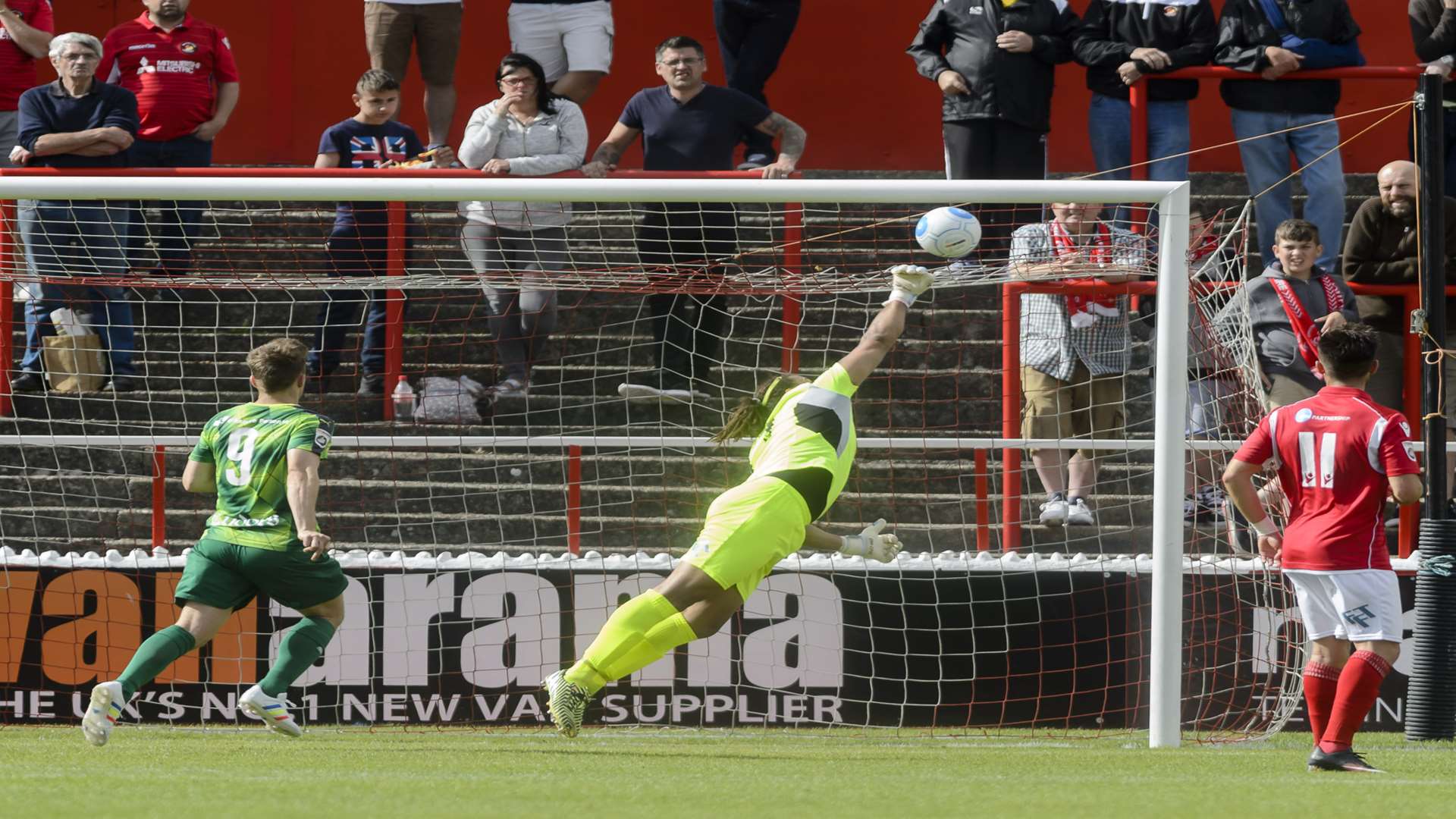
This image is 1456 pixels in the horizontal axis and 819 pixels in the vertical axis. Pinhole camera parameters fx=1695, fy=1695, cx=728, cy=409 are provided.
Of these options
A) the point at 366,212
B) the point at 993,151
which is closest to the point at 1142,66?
the point at 993,151

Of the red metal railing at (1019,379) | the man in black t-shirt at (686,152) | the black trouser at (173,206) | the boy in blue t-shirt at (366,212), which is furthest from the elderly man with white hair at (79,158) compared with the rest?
the red metal railing at (1019,379)

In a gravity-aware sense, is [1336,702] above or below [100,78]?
below

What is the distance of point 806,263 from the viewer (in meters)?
9.67

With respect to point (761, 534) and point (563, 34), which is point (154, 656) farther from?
point (563, 34)

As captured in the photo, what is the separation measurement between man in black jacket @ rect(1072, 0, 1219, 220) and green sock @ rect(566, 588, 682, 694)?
4538 millimetres

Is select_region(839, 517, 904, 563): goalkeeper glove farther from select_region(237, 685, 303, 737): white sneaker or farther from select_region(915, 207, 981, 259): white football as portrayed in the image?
select_region(237, 685, 303, 737): white sneaker

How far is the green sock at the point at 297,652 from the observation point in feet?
21.9

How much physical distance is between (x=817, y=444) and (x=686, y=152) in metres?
3.40

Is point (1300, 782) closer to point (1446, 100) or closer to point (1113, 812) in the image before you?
point (1113, 812)

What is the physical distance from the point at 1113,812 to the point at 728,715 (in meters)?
3.92

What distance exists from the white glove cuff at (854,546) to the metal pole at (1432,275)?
2.48 metres

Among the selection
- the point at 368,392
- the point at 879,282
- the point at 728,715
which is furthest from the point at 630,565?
the point at 368,392

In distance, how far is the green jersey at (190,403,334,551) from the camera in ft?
21.8

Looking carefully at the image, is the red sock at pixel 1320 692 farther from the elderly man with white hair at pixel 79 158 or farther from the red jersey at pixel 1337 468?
the elderly man with white hair at pixel 79 158
